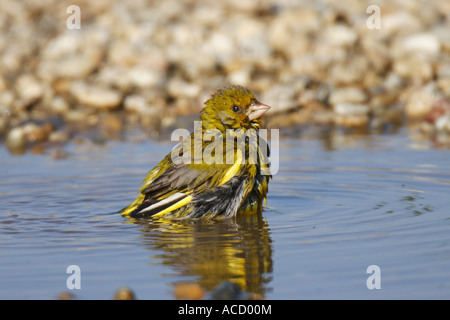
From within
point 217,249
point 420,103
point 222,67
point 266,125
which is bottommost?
point 217,249

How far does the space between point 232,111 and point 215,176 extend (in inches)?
23.3

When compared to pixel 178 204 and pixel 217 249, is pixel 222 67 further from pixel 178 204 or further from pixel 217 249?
pixel 217 249

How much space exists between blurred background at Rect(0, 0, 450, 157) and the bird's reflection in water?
4650mm

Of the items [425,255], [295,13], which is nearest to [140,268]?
[425,255]

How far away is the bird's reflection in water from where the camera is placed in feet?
14.8

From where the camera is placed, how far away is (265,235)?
217 inches

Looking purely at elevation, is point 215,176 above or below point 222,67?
below

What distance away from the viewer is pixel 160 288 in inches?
169

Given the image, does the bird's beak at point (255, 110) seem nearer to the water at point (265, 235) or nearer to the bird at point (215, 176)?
the bird at point (215, 176)

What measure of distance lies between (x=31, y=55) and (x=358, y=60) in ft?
17.9

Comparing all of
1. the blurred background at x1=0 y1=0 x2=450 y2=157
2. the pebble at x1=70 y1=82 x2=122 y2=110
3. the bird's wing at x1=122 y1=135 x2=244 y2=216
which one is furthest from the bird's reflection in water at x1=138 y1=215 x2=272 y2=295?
the pebble at x1=70 y1=82 x2=122 y2=110

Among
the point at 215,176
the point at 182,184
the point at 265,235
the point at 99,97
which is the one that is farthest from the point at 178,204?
the point at 99,97

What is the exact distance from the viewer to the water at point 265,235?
4.34m

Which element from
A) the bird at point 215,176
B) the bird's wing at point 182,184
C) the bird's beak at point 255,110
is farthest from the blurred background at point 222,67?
the bird's wing at point 182,184
